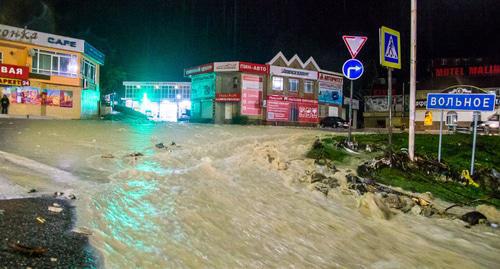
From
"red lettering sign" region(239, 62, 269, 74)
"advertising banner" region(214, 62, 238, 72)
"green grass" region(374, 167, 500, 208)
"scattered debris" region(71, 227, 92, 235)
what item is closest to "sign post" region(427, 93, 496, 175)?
"green grass" region(374, 167, 500, 208)

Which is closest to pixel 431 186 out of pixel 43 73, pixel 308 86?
pixel 43 73

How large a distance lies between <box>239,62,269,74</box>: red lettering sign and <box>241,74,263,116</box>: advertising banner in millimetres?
643

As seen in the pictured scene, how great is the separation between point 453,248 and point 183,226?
3.82m

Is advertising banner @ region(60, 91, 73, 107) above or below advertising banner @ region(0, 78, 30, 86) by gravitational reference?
below

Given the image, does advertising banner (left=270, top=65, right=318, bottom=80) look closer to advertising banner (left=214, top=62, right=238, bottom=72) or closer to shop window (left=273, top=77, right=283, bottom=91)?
shop window (left=273, top=77, right=283, bottom=91)

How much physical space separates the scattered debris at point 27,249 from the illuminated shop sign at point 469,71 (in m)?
56.9

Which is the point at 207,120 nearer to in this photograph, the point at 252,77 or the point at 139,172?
the point at 252,77

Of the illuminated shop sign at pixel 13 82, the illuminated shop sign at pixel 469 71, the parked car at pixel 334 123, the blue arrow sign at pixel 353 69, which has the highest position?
the illuminated shop sign at pixel 469 71

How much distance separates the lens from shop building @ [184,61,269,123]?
43094mm

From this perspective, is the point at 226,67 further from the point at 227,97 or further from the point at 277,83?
the point at 277,83

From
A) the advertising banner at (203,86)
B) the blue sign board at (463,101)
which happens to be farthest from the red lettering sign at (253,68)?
the blue sign board at (463,101)

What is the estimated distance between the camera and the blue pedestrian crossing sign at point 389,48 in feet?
33.9

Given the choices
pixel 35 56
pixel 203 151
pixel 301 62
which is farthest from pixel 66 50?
pixel 203 151

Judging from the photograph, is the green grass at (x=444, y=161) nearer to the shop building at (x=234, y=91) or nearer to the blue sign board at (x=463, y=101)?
the blue sign board at (x=463, y=101)
